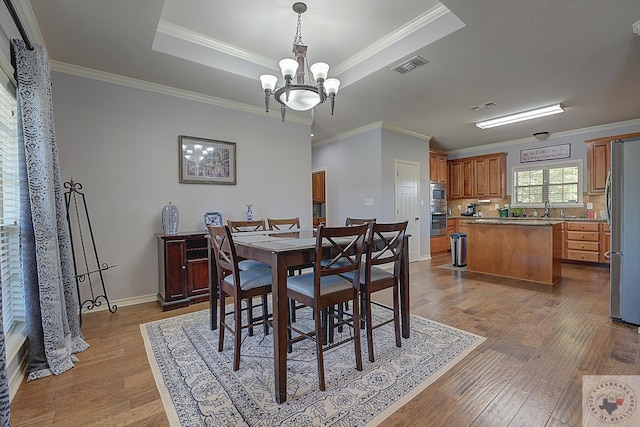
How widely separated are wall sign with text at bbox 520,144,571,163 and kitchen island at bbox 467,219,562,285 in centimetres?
245

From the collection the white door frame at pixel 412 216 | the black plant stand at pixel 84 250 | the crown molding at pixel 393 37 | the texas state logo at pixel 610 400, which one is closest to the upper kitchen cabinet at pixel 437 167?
the white door frame at pixel 412 216

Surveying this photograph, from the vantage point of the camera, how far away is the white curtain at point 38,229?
1995 millimetres

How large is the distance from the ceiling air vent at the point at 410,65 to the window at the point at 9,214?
3213 millimetres

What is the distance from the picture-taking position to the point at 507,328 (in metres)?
2.66

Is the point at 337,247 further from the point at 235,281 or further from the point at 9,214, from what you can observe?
the point at 9,214

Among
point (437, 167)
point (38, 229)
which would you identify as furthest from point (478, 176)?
point (38, 229)

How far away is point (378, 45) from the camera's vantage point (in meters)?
3.09

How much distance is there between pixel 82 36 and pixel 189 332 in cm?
272

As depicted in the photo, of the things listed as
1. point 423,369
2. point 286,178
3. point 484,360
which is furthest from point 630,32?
point 286,178

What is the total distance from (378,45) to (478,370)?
3.04 m

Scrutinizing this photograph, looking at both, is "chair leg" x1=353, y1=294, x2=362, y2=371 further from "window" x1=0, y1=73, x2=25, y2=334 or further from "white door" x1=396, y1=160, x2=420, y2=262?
"white door" x1=396, y1=160, x2=420, y2=262

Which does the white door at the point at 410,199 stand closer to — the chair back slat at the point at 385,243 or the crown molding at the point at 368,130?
the crown molding at the point at 368,130

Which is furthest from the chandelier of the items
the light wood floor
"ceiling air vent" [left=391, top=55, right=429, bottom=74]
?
the light wood floor

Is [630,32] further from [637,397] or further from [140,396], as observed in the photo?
[140,396]
